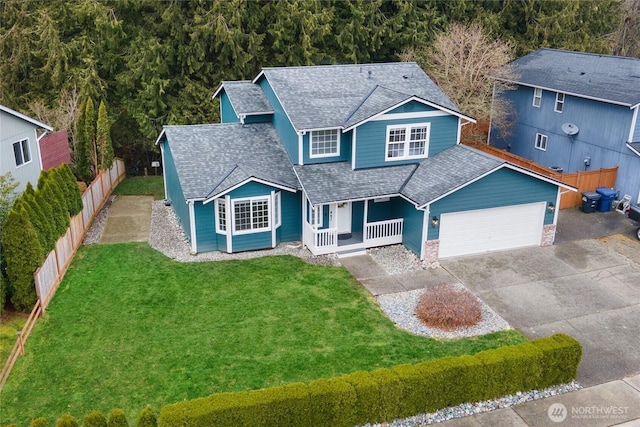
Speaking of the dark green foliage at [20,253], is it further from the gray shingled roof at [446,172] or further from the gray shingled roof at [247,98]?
the gray shingled roof at [446,172]

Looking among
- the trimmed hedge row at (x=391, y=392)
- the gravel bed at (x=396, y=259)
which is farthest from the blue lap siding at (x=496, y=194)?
the trimmed hedge row at (x=391, y=392)

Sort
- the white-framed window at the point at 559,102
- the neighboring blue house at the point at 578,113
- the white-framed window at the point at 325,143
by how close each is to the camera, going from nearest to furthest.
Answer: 1. the white-framed window at the point at 325,143
2. the neighboring blue house at the point at 578,113
3. the white-framed window at the point at 559,102

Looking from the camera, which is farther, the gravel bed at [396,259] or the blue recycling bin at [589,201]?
the blue recycling bin at [589,201]

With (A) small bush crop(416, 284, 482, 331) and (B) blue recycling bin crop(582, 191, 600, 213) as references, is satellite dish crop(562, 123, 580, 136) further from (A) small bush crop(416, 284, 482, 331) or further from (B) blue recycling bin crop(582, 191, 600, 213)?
(A) small bush crop(416, 284, 482, 331)

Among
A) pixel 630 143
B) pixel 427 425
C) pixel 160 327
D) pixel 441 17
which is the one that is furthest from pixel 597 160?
pixel 160 327

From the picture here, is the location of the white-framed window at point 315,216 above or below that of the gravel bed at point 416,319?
above

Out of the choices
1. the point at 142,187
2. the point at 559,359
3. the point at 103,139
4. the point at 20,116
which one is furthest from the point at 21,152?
the point at 559,359

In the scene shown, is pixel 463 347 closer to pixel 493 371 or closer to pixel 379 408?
pixel 493 371
